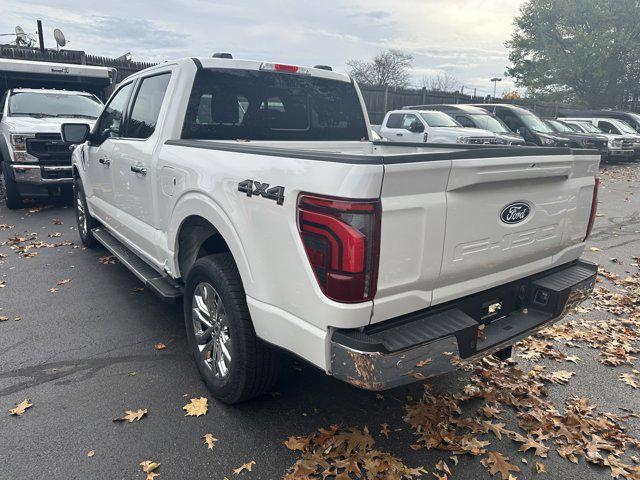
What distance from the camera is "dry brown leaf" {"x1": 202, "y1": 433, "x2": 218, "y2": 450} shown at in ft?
9.06

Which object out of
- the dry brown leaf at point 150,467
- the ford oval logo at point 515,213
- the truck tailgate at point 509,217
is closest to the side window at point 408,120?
the truck tailgate at point 509,217

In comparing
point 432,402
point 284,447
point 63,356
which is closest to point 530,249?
point 432,402

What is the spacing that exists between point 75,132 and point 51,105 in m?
5.28

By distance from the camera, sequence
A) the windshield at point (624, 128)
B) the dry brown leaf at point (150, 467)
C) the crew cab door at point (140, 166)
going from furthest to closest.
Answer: the windshield at point (624, 128), the crew cab door at point (140, 166), the dry brown leaf at point (150, 467)

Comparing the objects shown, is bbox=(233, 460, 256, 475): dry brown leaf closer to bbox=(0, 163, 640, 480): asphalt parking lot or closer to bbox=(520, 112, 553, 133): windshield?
bbox=(0, 163, 640, 480): asphalt parking lot

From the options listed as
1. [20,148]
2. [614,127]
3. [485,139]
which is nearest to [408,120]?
[485,139]

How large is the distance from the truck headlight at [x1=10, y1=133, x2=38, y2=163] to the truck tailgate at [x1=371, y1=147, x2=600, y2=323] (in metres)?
8.43

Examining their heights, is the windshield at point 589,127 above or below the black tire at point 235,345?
above

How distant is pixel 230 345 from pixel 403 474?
120 cm

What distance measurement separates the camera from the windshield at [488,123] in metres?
15.3

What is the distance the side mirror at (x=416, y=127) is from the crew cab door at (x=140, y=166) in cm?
1146

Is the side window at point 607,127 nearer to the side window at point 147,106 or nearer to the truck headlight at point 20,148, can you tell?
the truck headlight at point 20,148

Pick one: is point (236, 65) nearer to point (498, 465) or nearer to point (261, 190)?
point (261, 190)

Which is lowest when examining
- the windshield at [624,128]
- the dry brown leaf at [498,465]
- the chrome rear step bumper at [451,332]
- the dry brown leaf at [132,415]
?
the dry brown leaf at [132,415]
